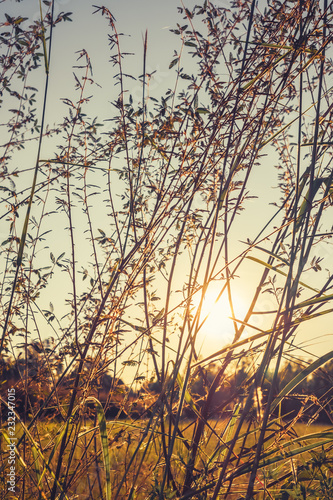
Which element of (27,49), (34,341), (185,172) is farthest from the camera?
(34,341)

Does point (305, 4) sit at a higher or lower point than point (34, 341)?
higher

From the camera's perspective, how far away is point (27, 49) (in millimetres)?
1994

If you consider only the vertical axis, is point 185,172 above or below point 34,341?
above

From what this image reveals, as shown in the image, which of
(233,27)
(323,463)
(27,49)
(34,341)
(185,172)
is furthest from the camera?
(34,341)

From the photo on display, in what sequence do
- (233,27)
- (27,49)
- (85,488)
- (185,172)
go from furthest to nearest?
(85,488) → (27,49) → (233,27) → (185,172)

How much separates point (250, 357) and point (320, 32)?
44.2 inches

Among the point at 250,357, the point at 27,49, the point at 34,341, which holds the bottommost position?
the point at 250,357

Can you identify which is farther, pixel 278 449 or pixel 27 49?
pixel 27 49

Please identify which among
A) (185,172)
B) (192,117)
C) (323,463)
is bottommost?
(323,463)

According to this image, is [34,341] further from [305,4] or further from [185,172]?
[305,4]

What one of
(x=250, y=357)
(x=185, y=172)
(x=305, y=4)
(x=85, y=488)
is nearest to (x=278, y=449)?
(x=250, y=357)

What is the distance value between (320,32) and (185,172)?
2.00ft

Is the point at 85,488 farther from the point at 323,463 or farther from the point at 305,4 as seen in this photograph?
the point at 305,4

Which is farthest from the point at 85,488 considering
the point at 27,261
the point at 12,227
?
the point at 12,227
